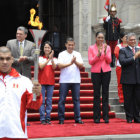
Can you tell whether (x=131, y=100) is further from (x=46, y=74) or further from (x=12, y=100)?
(x=12, y=100)

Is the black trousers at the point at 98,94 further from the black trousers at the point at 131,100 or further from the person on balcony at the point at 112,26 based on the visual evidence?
the person on balcony at the point at 112,26

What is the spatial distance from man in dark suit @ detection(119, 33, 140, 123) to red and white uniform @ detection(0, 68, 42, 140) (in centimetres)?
521

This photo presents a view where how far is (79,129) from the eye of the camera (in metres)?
8.22

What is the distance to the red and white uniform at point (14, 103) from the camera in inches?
162

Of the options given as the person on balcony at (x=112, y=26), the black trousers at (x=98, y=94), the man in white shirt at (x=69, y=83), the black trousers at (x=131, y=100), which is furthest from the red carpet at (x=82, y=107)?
the person on balcony at (x=112, y=26)

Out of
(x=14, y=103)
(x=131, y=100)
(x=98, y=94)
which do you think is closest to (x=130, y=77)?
(x=131, y=100)

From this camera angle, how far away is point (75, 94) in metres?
9.26

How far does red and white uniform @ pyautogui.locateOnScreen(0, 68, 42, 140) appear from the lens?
4.11m

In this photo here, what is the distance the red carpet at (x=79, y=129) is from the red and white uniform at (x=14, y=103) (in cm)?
317

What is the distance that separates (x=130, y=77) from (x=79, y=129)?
6.13 feet

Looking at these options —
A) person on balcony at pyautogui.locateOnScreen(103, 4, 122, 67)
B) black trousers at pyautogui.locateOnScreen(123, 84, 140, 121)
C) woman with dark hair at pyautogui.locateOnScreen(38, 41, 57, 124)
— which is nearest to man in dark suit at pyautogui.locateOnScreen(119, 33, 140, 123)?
black trousers at pyautogui.locateOnScreen(123, 84, 140, 121)

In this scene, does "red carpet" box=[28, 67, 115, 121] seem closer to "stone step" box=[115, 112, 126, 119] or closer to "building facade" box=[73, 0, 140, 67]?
"stone step" box=[115, 112, 126, 119]

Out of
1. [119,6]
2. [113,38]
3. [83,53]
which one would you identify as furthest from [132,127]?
[119,6]

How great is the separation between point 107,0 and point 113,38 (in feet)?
5.17
